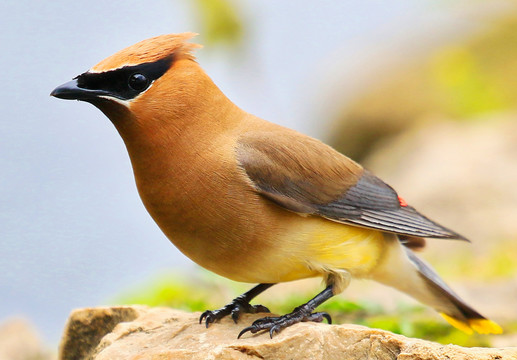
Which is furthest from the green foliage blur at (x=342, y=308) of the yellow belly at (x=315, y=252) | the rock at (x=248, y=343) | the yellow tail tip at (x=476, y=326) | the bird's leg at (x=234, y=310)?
the rock at (x=248, y=343)

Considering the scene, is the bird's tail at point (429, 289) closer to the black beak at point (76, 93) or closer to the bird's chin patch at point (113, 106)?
the bird's chin patch at point (113, 106)

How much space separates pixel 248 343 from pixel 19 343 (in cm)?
300

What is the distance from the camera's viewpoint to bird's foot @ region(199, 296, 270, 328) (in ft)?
16.0

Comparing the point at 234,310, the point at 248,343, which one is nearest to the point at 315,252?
the point at 234,310

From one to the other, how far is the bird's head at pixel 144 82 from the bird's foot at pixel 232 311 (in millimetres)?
1267

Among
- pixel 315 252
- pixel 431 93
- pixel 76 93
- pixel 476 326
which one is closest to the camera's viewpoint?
pixel 76 93

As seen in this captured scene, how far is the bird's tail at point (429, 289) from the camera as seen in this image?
562cm

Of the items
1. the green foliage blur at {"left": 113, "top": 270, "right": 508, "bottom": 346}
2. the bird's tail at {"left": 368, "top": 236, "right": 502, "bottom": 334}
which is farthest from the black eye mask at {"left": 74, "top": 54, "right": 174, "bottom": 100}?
the green foliage blur at {"left": 113, "top": 270, "right": 508, "bottom": 346}

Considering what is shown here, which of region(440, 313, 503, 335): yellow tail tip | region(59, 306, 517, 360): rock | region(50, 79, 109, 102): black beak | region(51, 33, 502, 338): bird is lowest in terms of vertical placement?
region(440, 313, 503, 335): yellow tail tip

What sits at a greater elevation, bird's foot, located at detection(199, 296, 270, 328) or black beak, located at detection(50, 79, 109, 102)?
black beak, located at detection(50, 79, 109, 102)

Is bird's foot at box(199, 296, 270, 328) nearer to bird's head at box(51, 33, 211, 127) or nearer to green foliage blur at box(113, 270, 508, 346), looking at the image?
→ bird's head at box(51, 33, 211, 127)

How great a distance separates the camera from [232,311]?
500 centimetres

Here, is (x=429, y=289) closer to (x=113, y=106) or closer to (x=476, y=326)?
(x=476, y=326)

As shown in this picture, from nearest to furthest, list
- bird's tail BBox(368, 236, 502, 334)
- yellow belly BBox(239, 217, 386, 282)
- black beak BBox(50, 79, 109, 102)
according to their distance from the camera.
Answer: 1. black beak BBox(50, 79, 109, 102)
2. yellow belly BBox(239, 217, 386, 282)
3. bird's tail BBox(368, 236, 502, 334)
